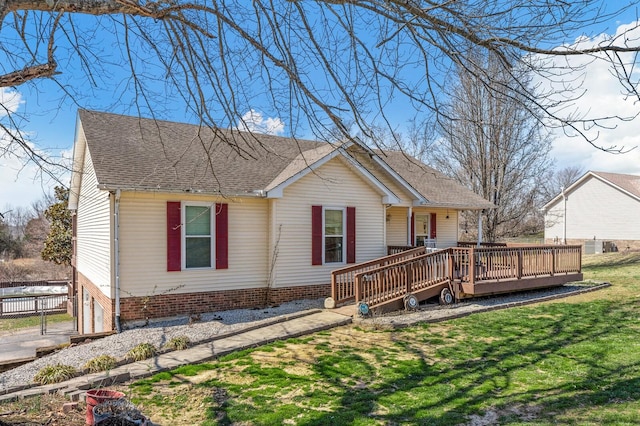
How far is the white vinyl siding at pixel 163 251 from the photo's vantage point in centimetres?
1056

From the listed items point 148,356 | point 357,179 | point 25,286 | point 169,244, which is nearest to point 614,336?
point 357,179

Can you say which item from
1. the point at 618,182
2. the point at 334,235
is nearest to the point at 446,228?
the point at 334,235

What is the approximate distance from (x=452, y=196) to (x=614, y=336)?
→ 962 cm

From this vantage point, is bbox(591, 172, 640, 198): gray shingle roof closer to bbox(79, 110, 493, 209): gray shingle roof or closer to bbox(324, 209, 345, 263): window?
bbox(79, 110, 493, 209): gray shingle roof

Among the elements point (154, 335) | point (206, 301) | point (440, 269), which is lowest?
point (154, 335)

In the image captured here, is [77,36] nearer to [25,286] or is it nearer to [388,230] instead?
[388,230]

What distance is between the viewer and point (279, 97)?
18.3 ft

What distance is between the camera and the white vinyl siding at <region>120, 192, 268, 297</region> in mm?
10562

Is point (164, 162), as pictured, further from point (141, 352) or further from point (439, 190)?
point (439, 190)

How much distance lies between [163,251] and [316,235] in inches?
176

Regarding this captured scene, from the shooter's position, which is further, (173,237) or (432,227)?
(432,227)

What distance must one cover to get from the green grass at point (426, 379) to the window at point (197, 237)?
4.17 meters

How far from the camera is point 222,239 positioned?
38.3ft

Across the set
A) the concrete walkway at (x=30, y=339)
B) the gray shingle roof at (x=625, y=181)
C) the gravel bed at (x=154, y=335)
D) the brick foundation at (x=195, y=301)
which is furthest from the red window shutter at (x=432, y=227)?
the gray shingle roof at (x=625, y=181)
